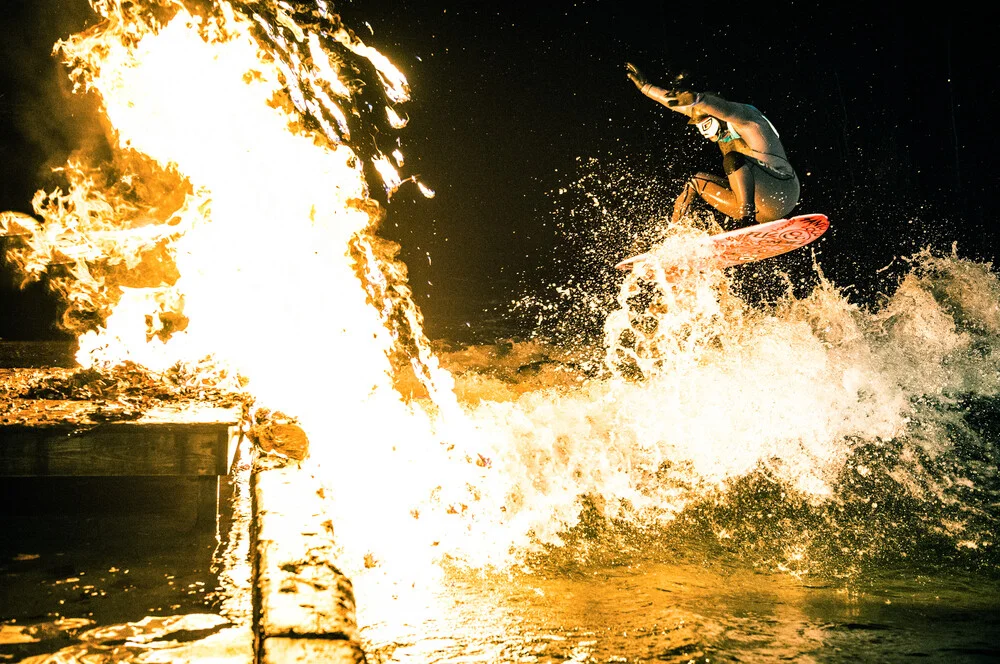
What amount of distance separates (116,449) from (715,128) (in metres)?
5.83

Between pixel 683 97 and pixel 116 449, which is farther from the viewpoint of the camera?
pixel 683 97

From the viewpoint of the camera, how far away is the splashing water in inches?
160

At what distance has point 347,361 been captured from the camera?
15.2ft

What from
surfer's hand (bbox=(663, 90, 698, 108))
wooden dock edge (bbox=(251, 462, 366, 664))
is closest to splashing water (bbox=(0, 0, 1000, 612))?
wooden dock edge (bbox=(251, 462, 366, 664))

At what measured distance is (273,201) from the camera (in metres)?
5.04

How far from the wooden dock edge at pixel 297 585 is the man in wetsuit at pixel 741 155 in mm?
4733

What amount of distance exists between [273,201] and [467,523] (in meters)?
3.17

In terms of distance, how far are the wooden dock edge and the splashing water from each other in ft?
1.84

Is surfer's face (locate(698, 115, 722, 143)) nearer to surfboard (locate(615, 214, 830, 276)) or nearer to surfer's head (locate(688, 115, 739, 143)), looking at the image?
surfer's head (locate(688, 115, 739, 143))

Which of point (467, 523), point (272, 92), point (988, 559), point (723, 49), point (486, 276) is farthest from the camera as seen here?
point (723, 49)

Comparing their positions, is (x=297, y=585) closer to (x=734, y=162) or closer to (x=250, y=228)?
(x=250, y=228)

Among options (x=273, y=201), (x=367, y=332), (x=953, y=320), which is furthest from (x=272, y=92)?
(x=953, y=320)

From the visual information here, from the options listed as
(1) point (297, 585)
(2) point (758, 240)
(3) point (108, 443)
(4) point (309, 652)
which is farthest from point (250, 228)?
(2) point (758, 240)

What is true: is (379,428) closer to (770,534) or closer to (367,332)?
(367,332)
